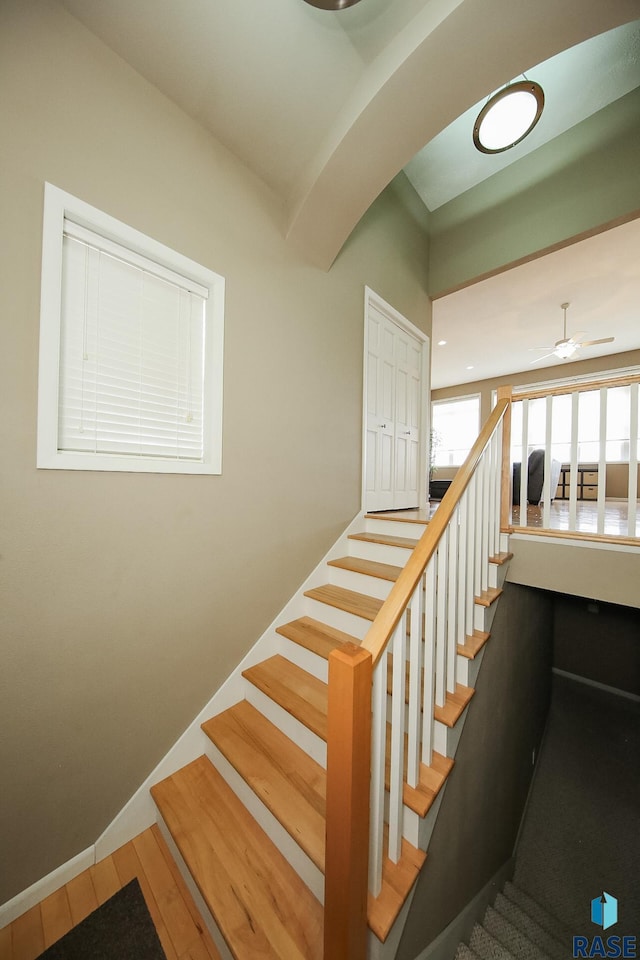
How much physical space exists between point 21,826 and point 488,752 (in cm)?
210

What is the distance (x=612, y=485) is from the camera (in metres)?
6.04

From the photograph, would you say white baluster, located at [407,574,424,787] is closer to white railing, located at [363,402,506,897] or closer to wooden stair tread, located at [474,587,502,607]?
white railing, located at [363,402,506,897]

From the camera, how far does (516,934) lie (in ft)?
5.83

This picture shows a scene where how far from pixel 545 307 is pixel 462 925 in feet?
19.1

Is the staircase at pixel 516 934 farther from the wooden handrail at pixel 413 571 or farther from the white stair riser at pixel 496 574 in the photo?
the wooden handrail at pixel 413 571

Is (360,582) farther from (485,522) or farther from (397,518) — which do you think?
(485,522)

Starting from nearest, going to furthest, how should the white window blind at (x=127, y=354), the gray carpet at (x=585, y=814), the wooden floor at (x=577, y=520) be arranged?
the white window blind at (x=127, y=354) → the wooden floor at (x=577, y=520) → the gray carpet at (x=585, y=814)

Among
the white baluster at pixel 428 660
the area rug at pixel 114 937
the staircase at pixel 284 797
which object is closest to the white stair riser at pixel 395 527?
the staircase at pixel 284 797

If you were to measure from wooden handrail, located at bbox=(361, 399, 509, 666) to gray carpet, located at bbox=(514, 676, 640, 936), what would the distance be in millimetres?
3257

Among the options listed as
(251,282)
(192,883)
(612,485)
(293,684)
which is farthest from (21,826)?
(612,485)

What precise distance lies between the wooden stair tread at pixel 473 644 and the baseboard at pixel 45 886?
1.74 meters

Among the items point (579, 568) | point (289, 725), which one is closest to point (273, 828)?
point (289, 725)

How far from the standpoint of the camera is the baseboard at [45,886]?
3.76ft

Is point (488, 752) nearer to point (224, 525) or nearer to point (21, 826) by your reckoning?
point (224, 525)
